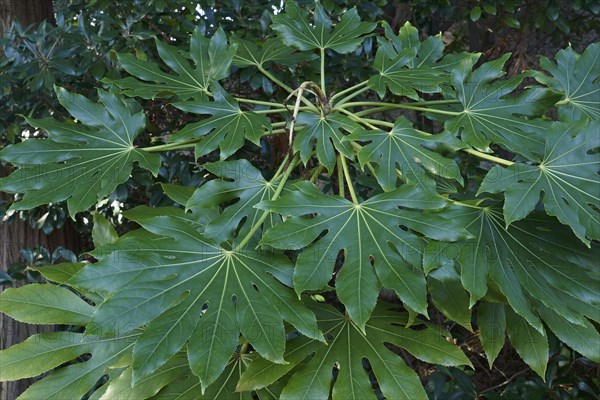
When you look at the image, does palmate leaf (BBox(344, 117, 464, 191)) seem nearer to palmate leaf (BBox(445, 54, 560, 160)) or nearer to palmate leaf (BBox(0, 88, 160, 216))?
palmate leaf (BBox(445, 54, 560, 160))

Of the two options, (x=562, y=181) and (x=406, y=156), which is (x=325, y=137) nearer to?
(x=406, y=156)

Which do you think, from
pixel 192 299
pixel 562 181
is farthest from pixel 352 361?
pixel 562 181

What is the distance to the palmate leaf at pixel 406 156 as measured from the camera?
994 millimetres

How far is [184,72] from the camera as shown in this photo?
133cm

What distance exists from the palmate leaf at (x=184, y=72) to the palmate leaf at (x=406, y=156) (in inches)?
14.6

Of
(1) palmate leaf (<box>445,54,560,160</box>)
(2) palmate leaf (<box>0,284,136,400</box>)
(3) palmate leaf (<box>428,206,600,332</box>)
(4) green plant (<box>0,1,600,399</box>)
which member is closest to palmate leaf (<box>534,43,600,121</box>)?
(4) green plant (<box>0,1,600,399</box>)

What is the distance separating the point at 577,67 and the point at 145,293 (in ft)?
3.24

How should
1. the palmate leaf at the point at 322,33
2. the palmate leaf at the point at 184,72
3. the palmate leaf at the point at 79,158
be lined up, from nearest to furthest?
1. the palmate leaf at the point at 79,158
2. the palmate leaf at the point at 184,72
3. the palmate leaf at the point at 322,33

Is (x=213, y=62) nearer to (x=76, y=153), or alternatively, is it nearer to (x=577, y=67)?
(x=76, y=153)

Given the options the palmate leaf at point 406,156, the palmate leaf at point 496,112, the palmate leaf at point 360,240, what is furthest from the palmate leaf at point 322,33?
the palmate leaf at point 360,240

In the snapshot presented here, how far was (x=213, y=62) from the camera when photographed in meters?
1.29

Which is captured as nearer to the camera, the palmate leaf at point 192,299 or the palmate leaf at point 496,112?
the palmate leaf at point 192,299

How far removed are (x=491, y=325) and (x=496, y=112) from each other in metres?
0.38

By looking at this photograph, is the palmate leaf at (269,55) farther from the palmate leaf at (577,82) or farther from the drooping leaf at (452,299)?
the drooping leaf at (452,299)
